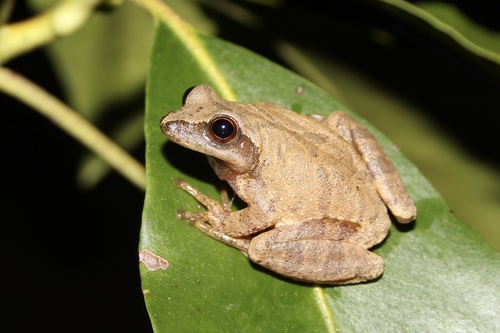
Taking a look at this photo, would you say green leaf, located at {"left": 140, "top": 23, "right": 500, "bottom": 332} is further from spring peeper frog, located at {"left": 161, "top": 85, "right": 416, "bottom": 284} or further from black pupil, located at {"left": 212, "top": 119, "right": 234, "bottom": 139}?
black pupil, located at {"left": 212, "top": 119, "right": 234, "bottom": 139}

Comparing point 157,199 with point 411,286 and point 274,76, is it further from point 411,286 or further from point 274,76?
point 411,286

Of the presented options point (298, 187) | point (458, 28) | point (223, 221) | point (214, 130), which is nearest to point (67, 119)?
point (214, 130)

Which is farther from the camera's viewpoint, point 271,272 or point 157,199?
point 271,272

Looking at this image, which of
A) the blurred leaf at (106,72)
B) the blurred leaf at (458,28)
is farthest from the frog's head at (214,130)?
the blurred leaf at (106,72)

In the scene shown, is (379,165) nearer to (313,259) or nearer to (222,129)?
(313,259)

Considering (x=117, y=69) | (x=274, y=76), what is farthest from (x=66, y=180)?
(x=274, y=76)
